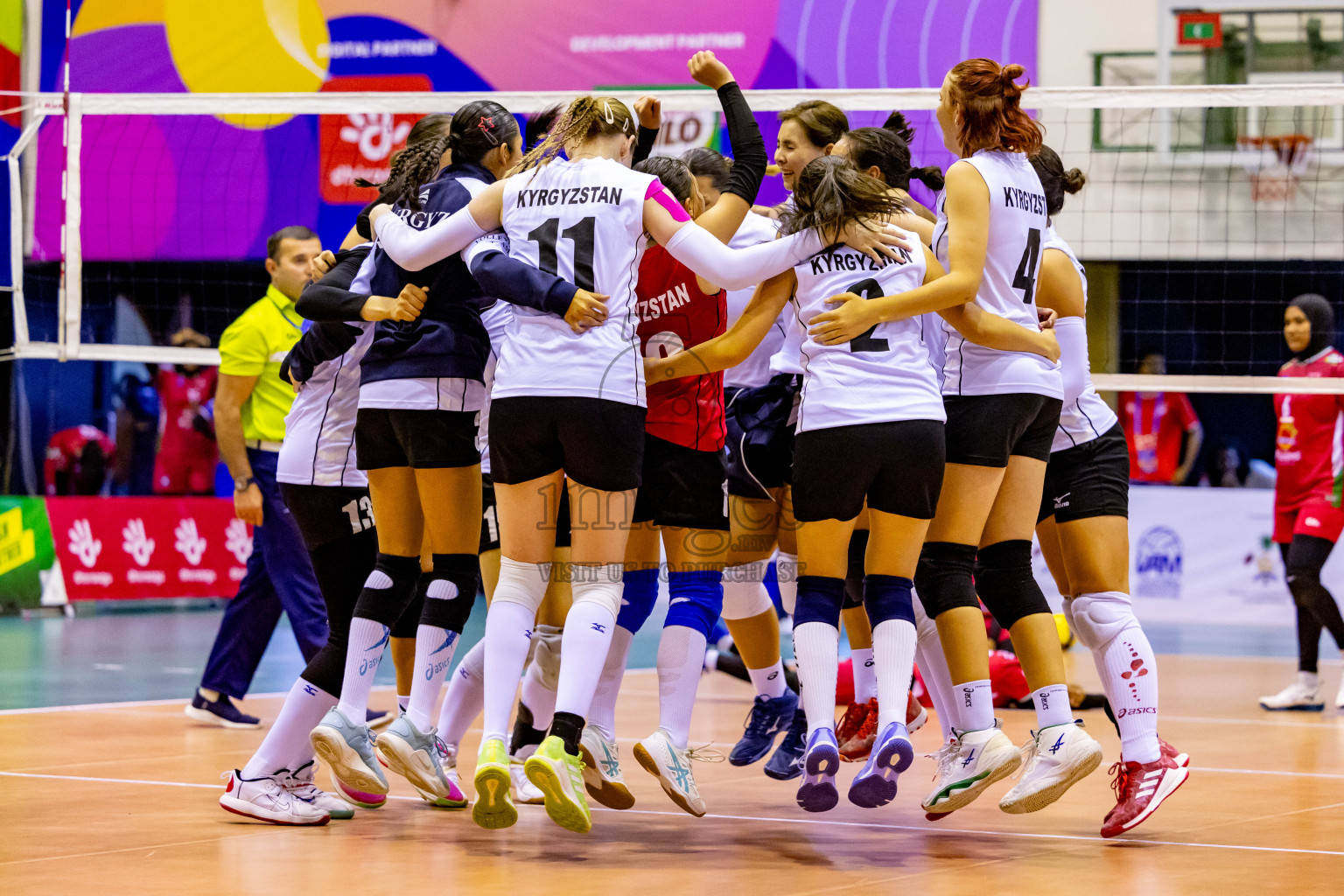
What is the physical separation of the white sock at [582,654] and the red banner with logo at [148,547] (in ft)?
Result: 29.4

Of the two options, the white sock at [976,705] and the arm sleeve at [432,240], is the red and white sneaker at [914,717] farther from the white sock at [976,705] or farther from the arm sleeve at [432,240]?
the arm sleeve at [432,240]

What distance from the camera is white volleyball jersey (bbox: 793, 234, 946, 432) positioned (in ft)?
13.6

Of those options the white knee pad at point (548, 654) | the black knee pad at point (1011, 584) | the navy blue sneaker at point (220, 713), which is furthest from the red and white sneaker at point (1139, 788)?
the navy blue sneaker at point (220, 713)

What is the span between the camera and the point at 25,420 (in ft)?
49.3

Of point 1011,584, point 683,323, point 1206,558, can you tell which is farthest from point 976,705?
point 1206,558

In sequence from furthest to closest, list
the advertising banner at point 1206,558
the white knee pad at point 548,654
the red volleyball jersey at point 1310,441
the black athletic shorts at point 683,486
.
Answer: the advertising banner at point 1206,558 < the red volleyball jersey at point 1310,441 < the white knee pad at point 548,654 < the black athletic shorts at point 683,486

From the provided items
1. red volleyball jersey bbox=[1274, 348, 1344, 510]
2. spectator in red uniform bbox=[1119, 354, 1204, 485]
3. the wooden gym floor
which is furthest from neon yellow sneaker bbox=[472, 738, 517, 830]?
spectator in red uniform bbox=[1119, 354, 1204, 485]

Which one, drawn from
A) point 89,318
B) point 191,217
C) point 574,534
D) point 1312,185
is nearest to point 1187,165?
point 1312,185

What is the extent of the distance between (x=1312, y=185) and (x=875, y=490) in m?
11.8

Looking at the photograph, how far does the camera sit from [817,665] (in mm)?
4219

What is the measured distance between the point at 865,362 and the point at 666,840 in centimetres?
142

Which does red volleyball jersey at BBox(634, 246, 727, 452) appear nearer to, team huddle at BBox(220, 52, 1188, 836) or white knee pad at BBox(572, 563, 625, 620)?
team huddle at BBox(220, 52, 1188, 836)

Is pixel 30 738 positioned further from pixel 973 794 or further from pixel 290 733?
pixel 973 794

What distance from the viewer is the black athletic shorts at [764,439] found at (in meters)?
5.16
